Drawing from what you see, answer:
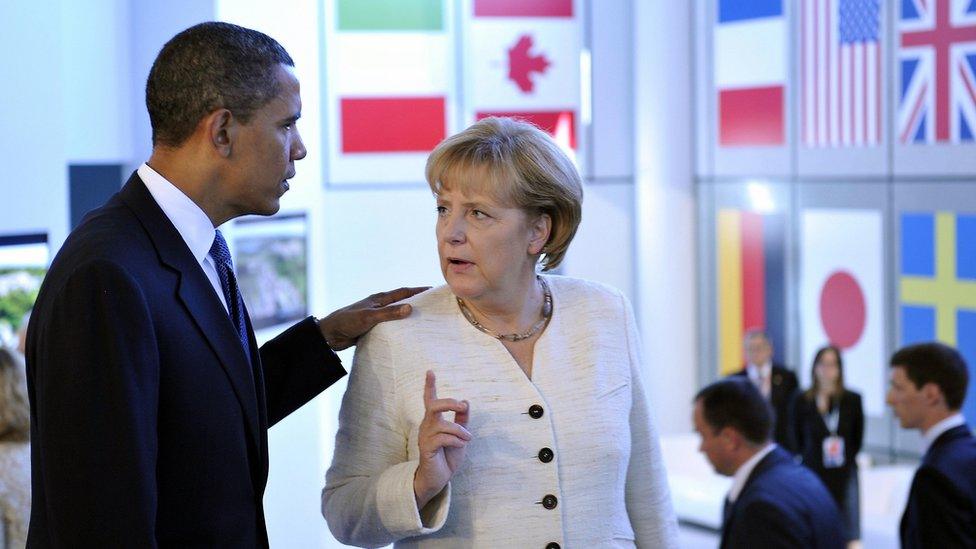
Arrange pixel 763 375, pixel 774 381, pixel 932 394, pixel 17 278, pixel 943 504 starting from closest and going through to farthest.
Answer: pixel 943 504 < pixel 932 394 < pixel 17 278 < pixel 774 381 < pixel 763 375

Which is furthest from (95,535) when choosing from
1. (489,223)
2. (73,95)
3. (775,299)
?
(775,299)

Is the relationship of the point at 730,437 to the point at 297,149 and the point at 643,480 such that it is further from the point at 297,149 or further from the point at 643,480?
the point at 297,149

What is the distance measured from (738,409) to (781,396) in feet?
15.5

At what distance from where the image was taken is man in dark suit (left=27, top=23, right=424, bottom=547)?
161 cm

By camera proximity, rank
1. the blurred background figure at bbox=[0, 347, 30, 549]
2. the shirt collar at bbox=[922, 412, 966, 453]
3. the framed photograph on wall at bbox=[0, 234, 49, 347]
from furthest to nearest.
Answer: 1. the framed photograph on wall at bbox=[0, 234, 49, 347]
2. the shirt collar at bbox=[922, 412, 966, 453]
3. the blurred background figure at bbox=[0, 347, 30, 549]

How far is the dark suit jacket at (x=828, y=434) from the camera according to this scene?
7562mm

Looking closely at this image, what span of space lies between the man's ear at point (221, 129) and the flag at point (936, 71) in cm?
853

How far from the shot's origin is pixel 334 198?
10414mm

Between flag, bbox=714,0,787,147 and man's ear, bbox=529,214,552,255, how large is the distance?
368 inches

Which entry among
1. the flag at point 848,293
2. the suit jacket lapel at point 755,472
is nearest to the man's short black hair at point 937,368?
the suit jacket lapel at point 755,472

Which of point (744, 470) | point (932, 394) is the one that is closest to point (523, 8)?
point (932, 394)

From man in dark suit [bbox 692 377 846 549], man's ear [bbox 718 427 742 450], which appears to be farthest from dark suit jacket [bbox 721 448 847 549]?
man's ear [bbox 718 427 742 450]

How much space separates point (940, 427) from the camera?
13.9 ft

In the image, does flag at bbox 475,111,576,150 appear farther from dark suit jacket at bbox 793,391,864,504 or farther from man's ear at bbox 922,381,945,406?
man's ear at bbox 922,381,945,406
